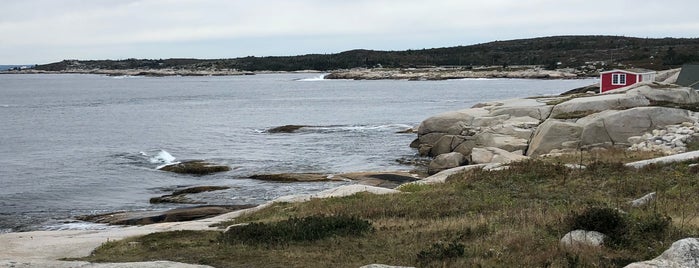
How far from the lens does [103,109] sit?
94.8 m

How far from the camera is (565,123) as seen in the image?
109ft

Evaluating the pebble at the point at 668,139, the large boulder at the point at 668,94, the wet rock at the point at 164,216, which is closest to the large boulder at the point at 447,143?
the large boulder at the point at 668,94

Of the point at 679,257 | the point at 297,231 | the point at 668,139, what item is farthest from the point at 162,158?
the point at 679,257

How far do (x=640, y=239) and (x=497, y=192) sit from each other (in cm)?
693

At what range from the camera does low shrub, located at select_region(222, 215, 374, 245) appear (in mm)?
12320

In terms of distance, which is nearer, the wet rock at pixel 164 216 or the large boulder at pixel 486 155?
the wet rock at pixel 164 216

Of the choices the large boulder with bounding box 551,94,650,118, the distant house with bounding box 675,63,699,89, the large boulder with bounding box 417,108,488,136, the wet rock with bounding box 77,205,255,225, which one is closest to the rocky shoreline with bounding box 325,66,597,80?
the distant house with bounding box 675,63,699,89

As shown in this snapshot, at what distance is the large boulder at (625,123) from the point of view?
31.4 metres

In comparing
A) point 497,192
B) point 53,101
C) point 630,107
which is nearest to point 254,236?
point 497,192

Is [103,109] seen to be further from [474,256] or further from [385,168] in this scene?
[474,256]

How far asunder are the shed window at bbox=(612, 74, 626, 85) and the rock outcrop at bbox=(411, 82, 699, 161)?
11972 millimetres

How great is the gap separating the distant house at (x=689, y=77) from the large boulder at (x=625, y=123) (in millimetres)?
17718

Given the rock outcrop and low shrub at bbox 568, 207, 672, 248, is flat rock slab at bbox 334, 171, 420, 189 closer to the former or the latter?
the rock outcrop

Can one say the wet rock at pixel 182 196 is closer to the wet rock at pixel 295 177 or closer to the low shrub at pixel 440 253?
the wet rock at pixel 295 177
